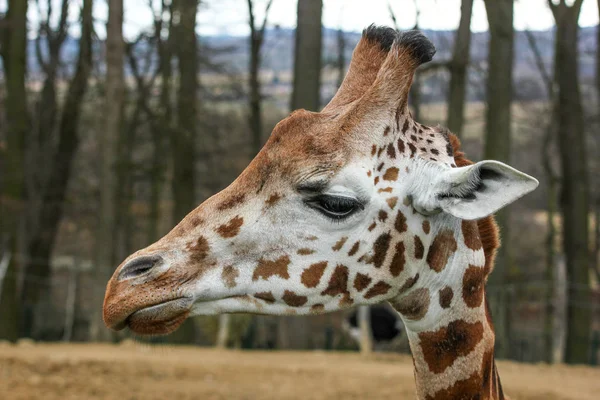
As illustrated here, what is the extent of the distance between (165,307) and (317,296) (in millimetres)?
572

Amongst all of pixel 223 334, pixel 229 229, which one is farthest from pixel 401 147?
pixel 223 334

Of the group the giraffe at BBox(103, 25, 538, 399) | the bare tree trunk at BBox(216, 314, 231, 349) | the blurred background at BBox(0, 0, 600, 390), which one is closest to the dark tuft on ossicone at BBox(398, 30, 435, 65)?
the giraffe at BBox(103, 25, 538, 399)

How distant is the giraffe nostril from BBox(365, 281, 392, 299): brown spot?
816 millimetres

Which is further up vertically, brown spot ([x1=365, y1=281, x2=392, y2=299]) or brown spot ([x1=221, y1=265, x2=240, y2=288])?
brown spot ([x1=221, y1=265, x2=240, y2=288])

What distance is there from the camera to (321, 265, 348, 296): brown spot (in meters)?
2.96

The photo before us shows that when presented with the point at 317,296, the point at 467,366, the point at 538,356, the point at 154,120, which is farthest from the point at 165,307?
the point at 538,356

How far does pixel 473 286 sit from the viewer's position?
3.06m

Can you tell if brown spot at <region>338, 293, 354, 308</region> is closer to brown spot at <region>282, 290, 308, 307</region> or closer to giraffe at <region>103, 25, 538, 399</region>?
giraffe at <region>103, 25, 538, 399</region>

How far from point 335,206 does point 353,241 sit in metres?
0.15

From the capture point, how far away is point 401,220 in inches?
117

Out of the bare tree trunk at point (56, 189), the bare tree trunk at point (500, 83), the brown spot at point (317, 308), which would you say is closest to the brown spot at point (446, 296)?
the brown spot at point (317, 308)

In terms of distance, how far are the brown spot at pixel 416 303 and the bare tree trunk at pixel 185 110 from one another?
13.6 m

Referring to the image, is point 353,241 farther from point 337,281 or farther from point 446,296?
point 446,296

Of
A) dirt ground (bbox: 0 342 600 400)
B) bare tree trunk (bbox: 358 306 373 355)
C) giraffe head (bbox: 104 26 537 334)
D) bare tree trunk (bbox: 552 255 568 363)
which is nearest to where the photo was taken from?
giraffe head (bbox: 104 26 537 334)
